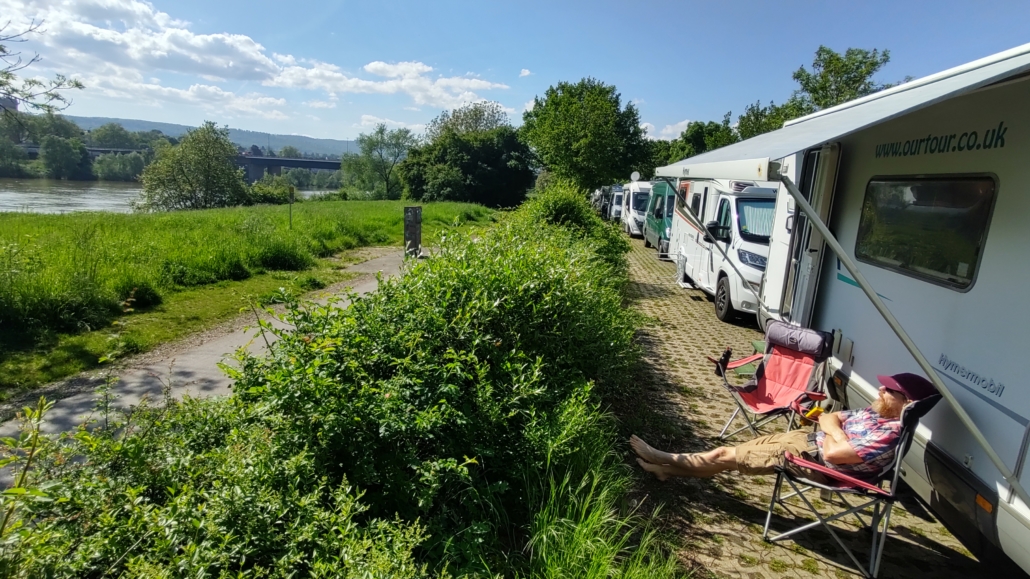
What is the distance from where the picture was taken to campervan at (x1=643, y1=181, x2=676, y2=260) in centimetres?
1615

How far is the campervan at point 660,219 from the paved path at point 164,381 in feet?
39.7

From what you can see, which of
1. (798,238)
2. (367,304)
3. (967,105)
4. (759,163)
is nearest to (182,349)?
(367,304)

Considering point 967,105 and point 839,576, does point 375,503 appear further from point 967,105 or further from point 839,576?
point 967,105

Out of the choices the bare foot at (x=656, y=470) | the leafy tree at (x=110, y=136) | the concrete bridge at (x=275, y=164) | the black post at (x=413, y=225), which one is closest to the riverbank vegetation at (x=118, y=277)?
the black post at (x=413, y=225)

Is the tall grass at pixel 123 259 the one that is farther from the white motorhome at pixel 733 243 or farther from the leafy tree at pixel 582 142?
the leafy tree at pixel 582 142

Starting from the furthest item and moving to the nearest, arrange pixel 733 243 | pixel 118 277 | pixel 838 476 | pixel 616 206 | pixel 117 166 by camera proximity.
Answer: pixel 117 166 → pixel 616 206 → pixel 733 243 → pixel 118 277 → pixel 838 476

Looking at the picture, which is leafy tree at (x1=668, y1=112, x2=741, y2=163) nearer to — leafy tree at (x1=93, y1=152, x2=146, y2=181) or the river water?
the river water

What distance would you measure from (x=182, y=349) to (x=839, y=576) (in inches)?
280

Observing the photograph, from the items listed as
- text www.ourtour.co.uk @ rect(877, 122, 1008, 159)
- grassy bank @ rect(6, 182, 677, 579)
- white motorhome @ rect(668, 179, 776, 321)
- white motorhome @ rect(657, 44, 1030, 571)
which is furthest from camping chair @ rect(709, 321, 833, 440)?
white motorhome @ rect(668, 179, 776, 321)

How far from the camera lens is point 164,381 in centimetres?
547

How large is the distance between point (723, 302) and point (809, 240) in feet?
12.6

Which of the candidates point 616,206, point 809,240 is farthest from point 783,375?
point 616,206

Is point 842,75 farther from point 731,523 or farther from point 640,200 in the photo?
point 731,523

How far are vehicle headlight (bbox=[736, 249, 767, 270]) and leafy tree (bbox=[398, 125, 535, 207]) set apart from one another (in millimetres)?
36775
